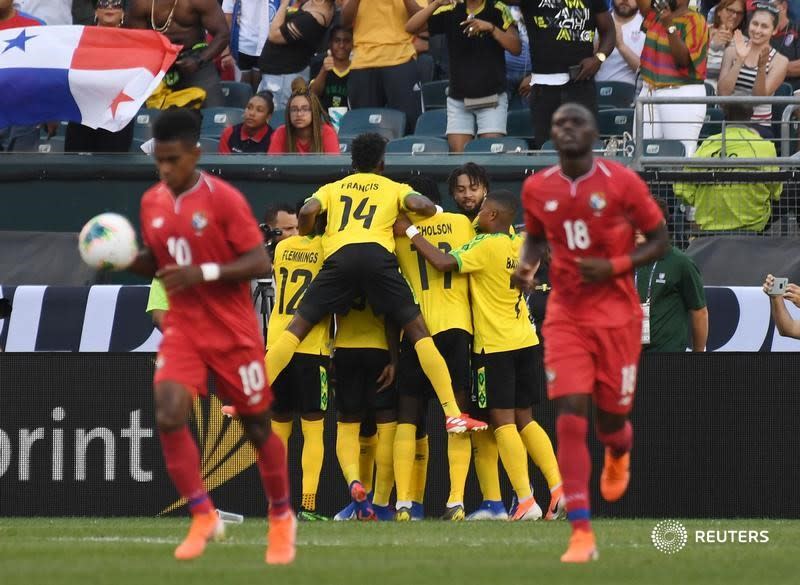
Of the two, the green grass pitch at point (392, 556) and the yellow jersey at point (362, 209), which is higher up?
the yellow jersey at point (362, 209)

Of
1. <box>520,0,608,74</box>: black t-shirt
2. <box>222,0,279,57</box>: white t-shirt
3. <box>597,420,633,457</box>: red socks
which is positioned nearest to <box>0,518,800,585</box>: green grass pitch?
<box>597,420,633,457</box>: red socks

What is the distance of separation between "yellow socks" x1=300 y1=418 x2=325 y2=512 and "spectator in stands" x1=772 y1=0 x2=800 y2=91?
7880mm

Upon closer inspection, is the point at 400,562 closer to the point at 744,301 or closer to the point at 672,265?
the point at 672,265

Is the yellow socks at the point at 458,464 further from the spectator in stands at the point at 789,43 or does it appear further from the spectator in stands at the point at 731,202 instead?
the spectator in stands at the point at 789,43

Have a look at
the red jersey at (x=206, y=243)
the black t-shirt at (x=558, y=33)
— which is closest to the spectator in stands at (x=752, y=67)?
the black t-shirt at (x=558, y=33)

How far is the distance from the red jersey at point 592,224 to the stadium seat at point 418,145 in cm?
749

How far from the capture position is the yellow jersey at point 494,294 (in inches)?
455

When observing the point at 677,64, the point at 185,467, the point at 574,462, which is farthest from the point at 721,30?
the point at 185,467

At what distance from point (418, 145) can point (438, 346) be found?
174 inches

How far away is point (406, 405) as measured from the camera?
11578 millimetres

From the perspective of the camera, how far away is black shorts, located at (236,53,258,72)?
1838 centimetres

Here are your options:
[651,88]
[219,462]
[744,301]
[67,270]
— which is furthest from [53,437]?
[651,88]

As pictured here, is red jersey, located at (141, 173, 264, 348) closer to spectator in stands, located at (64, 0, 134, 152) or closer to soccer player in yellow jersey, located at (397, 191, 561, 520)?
soccer player in yellow jersey, located at (397, 191, 561, 520)

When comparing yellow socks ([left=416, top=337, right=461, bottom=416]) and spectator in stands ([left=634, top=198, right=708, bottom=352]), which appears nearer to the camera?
yellow socks ([left=416, top=337, right=461, bottom=416])
